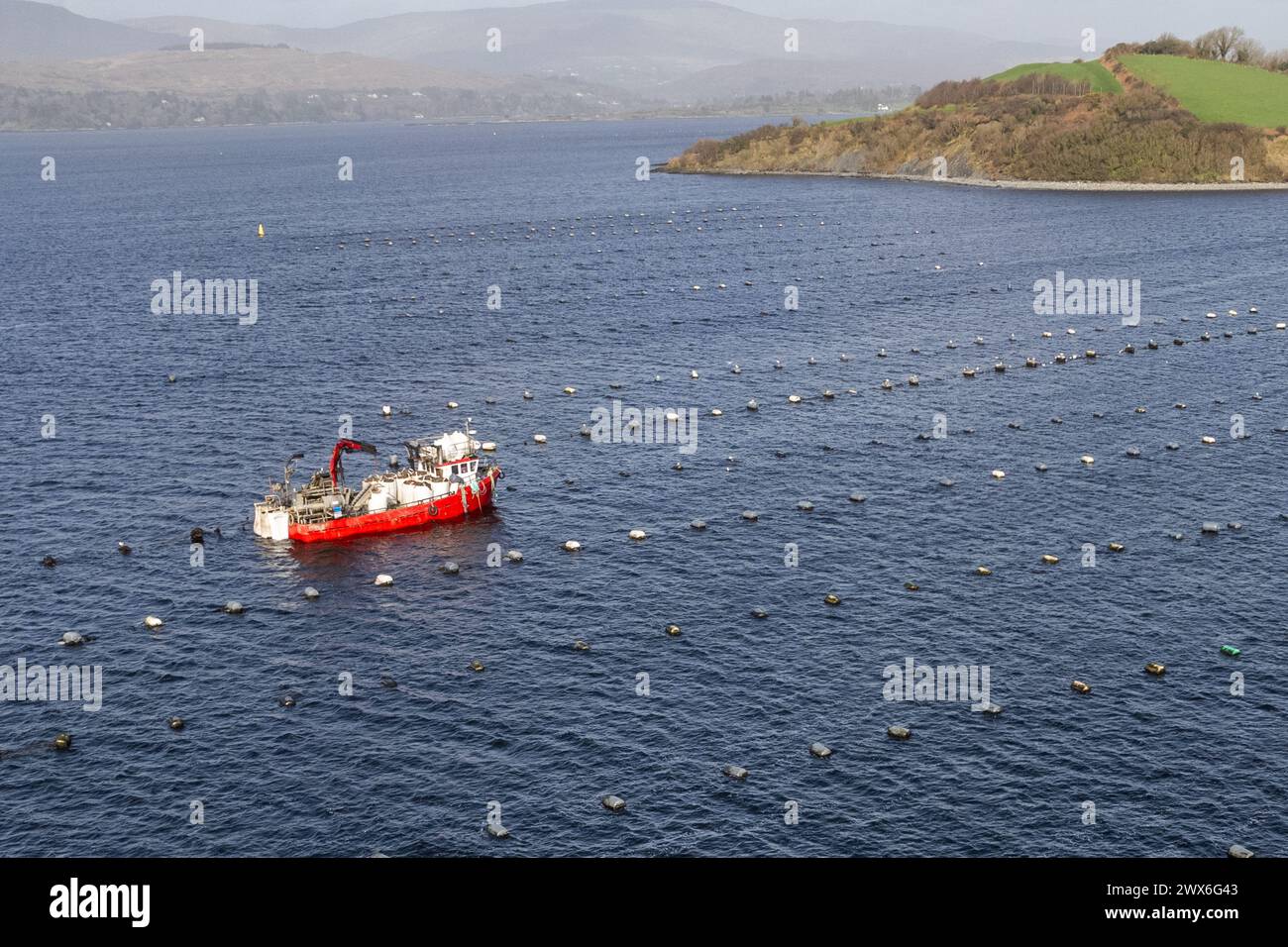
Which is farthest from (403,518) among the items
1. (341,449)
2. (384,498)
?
(341,449)

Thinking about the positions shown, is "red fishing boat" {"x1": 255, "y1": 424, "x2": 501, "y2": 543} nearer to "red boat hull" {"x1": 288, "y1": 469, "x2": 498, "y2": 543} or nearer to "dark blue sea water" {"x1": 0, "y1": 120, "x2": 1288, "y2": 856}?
"red boat hull" {"x1": 288, "y1": 469, "x2": 498, "y2": 543}

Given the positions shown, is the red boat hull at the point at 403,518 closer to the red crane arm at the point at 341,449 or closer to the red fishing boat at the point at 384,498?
the red fishing boat at the point at 384,498

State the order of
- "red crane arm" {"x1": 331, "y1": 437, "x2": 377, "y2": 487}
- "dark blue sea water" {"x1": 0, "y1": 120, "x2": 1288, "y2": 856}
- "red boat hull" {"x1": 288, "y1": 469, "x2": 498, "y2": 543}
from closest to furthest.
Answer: "dark blue sea water" {"x1": 0, "y1": 120, "x2": 1288, "y2": 856} → "red boat hull" {"x1": 288, "y1": 469, "x2": 498, "y2": 543} → "red crane arm" {"x1": 331, "y1": 437, "x2": 377, "y2": 487}

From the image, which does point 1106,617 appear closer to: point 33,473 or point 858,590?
point 858,590

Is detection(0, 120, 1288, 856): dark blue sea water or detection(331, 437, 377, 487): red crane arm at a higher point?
detection(331, 437, 377, 487): red crane arm

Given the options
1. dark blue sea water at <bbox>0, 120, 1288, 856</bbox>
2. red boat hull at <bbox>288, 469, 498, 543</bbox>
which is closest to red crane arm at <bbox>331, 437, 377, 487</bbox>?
red boat hull at <bbox>288, 469, 498, 543</bbox>

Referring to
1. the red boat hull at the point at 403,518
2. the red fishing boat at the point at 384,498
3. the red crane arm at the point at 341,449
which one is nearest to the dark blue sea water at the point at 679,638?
the red boat hull at the point at 403,518

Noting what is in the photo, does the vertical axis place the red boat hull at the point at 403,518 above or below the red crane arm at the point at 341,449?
below
